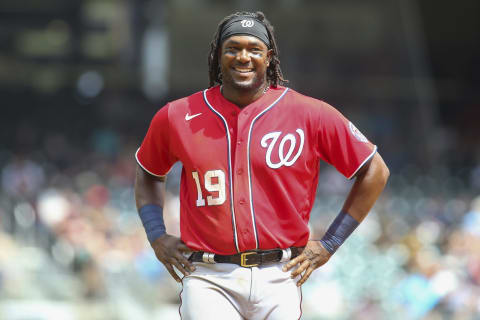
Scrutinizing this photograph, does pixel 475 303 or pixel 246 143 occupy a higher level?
pixel 246 143

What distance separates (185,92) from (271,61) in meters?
14.3

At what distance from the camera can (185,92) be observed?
1770 cm

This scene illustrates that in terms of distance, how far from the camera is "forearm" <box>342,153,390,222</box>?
3277 mm

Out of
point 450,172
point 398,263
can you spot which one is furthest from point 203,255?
point 450,172

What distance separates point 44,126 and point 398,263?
34.8ft

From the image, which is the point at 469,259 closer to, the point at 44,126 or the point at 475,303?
the point at 475,303

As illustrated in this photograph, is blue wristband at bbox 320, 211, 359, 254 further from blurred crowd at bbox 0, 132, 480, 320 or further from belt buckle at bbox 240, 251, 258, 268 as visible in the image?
blurred crowd at bbox 0, 132, 480, 320

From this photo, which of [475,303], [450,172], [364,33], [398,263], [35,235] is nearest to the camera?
[475,303]

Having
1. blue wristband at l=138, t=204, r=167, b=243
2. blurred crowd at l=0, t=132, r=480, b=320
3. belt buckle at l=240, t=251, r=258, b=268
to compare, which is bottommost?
blurred crowd at l=0, t=132, r=480, b=320

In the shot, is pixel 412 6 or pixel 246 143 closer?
pixel 246 143

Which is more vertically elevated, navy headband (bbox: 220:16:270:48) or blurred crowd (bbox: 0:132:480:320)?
navy headband (bbox: 220:16:270:48)

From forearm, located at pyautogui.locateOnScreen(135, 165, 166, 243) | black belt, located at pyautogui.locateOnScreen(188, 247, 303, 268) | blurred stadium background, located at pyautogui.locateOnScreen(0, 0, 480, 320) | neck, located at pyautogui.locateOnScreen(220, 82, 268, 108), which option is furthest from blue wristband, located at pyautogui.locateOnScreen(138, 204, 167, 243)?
blurred stadium background, located at pyautogui.locateOnScreen(0, 0, 480, 320)

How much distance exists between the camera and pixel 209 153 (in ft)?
10.6

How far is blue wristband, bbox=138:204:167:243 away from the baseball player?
0.06 m
